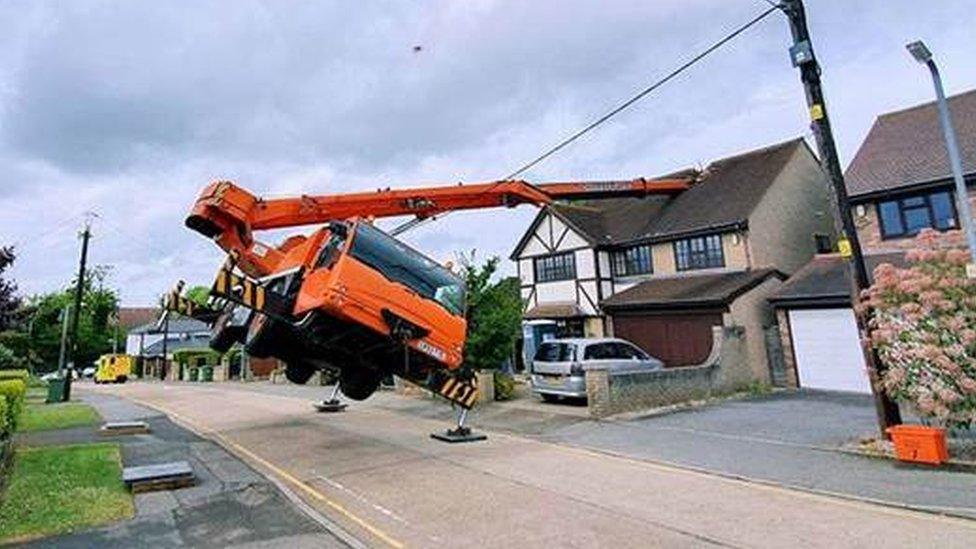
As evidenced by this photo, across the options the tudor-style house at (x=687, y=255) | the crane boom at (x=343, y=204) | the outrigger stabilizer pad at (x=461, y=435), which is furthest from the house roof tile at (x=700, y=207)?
the outrigger stabilizer pad at (x=461, y=435)

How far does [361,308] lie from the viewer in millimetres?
9562

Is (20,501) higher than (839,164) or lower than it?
lower

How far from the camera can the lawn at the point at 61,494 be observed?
269 inches

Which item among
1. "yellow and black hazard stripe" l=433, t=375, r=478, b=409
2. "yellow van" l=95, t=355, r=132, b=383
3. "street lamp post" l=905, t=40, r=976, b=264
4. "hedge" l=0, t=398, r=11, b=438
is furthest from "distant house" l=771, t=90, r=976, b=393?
"yellow van" l=95, t=355, r=132, b=383

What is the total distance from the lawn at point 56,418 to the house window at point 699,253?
20744mm

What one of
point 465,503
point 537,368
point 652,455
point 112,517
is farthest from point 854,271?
point 112,517

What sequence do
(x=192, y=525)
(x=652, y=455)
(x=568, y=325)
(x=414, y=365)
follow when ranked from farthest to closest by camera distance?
(x=568, y=325), (x=414, y=365), (x=652, y=455), (x=192, y=525)

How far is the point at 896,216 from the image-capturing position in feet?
60.3

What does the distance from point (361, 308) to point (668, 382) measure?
9740 mm

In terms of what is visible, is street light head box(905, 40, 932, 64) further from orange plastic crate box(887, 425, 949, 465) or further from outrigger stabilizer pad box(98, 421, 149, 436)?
outrigger stabilizer pad box(98, 421, 149, 436)

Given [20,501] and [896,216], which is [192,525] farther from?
[896,216]

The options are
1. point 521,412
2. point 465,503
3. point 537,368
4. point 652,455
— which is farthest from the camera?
point 537,368

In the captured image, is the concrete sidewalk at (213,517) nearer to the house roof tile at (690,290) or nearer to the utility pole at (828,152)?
the utility pole at (828,152)

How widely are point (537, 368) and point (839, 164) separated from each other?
31.6 feet
